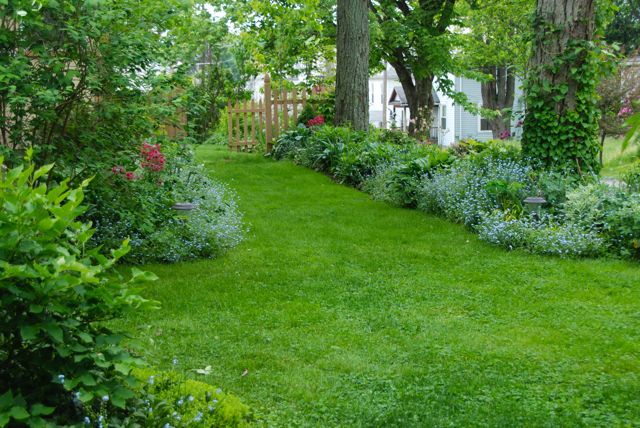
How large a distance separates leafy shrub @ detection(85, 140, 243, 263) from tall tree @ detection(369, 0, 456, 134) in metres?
10.9

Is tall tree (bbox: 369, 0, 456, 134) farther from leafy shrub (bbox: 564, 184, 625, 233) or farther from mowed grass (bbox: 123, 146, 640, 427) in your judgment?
mowed grass (bbox: 123, 146, 640, 427)

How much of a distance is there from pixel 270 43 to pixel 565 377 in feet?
53.2

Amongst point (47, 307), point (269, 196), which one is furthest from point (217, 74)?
point (47, 307)

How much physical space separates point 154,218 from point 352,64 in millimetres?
8775

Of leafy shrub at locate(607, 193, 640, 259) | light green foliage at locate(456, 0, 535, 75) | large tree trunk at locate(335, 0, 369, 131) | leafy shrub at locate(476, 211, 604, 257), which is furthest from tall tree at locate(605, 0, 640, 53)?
leafy shrub at locate(607, 193, 640, 259)

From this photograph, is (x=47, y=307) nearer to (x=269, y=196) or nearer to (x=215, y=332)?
(x=215, y=332)

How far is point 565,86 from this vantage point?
29.2ft

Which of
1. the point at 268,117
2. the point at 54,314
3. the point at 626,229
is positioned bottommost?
the point at 626,229

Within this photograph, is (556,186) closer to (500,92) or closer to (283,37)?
(283,37)

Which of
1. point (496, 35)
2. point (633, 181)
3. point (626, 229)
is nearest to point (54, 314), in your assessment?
point (626, 229)

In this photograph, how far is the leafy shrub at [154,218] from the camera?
621cm

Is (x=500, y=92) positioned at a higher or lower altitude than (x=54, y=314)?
higher

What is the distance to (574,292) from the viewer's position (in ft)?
20.3

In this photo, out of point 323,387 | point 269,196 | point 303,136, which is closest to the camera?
point 323,387
